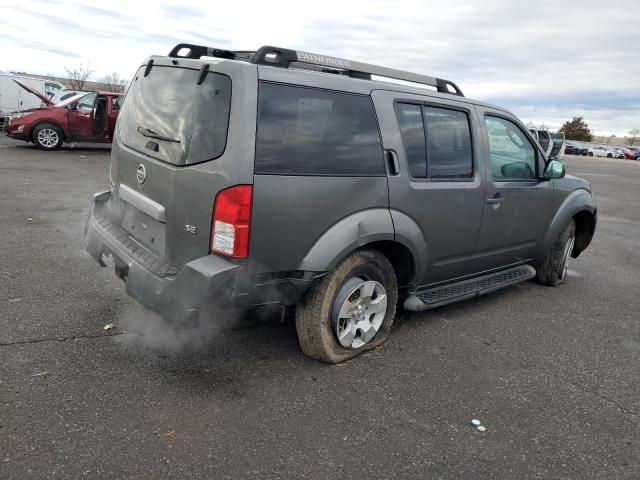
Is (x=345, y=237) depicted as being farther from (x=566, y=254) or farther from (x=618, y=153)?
(x=618, y=153)

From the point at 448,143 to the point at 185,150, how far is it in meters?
1.99

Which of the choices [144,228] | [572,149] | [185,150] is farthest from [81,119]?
[572,149]

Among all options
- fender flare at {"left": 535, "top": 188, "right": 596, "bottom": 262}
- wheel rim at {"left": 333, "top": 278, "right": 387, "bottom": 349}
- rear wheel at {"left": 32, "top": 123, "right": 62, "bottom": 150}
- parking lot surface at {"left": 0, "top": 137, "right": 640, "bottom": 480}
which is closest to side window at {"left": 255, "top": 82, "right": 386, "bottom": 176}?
wheel rim at {"left": 333, "top": 278, "right": 387, "bottom": 349}

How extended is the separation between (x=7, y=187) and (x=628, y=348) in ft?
28.8

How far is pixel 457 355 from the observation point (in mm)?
3703

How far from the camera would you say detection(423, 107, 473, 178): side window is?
3750 millimetres

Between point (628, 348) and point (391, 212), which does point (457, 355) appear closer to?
point (391, 212)

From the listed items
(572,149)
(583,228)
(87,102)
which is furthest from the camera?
(572,149)

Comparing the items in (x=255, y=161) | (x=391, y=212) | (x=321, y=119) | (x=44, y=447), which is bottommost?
(x=44, y=447)

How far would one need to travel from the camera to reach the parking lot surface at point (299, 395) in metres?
2.46

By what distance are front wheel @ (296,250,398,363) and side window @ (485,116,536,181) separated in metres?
1.48

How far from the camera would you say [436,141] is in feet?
12.4

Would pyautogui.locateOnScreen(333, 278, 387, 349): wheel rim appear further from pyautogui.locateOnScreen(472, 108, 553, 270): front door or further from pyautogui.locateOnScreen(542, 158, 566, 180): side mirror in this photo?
pyautogui.locateOnScreen(542, 158, 566, 180): side mirror

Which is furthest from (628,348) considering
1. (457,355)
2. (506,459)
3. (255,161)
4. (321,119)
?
(255,161)
